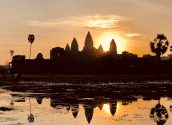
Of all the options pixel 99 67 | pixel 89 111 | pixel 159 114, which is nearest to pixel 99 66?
pixel 99 67

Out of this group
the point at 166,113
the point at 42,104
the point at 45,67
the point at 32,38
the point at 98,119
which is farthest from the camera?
the point at 45,67

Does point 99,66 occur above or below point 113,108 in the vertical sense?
above

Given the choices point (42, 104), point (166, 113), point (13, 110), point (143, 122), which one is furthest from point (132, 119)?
point (42, 104)

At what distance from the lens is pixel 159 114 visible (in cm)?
3070

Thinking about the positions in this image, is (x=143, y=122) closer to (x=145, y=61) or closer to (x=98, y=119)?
(x=98, y=119)

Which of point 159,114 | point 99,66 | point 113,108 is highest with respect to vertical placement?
point 99,66

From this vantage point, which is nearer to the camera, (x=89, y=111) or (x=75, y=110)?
(x=89, y=111)

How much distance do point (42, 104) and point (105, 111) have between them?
292 inches

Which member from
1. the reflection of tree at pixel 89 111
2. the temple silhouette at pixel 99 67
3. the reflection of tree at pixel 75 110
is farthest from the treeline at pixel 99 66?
the reflection of tree at pixel 75 110

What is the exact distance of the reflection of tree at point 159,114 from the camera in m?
27.1

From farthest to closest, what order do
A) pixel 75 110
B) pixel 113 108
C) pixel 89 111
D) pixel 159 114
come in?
pixel 113 108 → pixel 75 110 → pixel 89 111 → pixel 159 114

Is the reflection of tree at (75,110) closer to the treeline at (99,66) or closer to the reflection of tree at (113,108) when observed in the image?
the reflection of tree at (113,108)

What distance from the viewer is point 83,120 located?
27.7m

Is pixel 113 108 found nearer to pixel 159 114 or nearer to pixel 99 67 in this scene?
pixel 159 114
